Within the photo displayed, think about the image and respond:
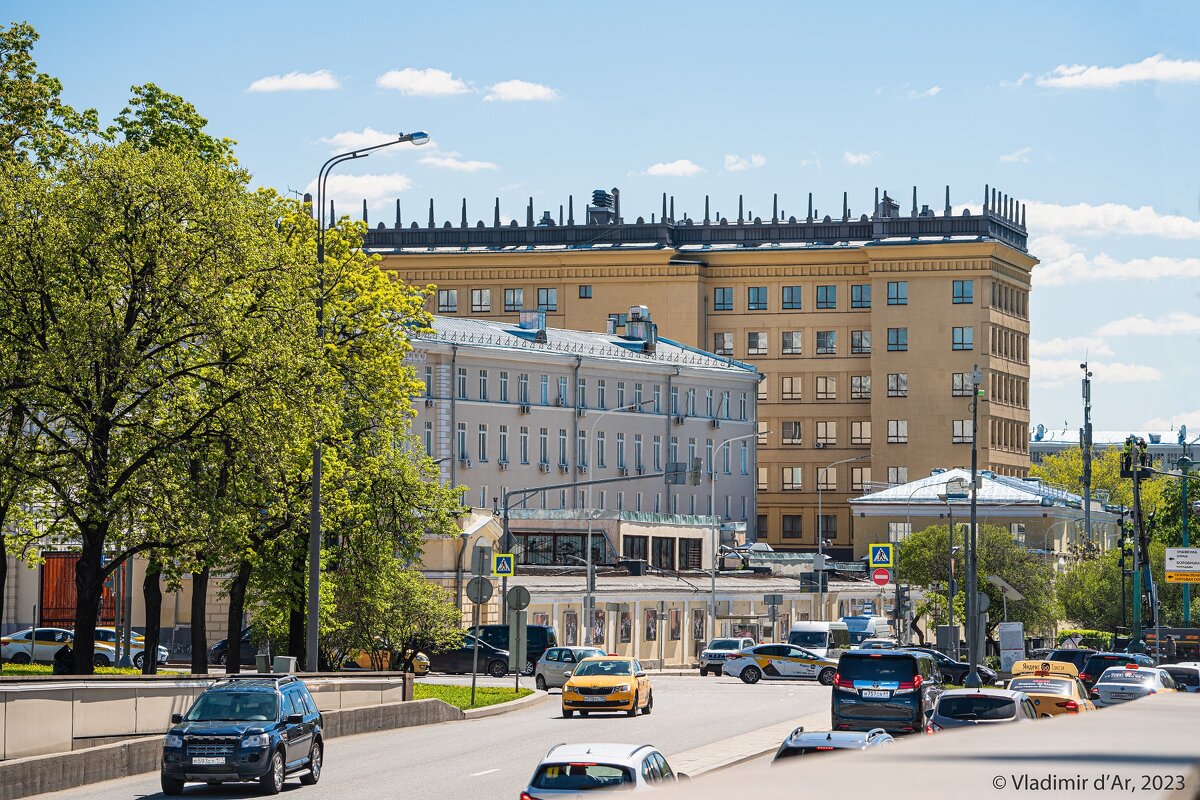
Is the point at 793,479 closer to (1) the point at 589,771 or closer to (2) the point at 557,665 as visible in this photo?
(2) the point at 557,665

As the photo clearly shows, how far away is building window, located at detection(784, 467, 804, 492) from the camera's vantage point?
14500 cm

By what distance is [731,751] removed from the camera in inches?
1177

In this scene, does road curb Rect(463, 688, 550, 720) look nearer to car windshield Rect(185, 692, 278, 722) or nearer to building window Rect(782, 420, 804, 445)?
car windshield Rect(185, 692, 278, 722)

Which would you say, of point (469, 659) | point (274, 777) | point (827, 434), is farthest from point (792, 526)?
point (274, 777)

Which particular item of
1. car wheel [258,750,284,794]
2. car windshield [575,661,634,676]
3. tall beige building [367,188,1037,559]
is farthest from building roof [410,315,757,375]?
car wheel [258,750,284,794]

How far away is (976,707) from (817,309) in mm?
119308

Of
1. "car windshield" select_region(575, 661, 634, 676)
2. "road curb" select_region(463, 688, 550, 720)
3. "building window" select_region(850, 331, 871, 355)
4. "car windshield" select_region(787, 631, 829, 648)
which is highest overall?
"building window" select_region(850, 331, 871, 355)

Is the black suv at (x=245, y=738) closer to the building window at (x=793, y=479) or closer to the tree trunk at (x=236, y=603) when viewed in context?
the tree trunk at (x=236, y=603)

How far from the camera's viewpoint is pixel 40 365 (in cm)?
3306

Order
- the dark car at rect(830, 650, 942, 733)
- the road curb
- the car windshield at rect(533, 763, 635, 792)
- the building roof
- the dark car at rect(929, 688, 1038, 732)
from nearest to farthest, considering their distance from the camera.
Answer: the car windshield at rect(533, 763, 635, 792) < the dark car at rect(929, 688, 1038, 732) < the dark car at rect(830, 650, 942, 733) < the road curb < the building roof

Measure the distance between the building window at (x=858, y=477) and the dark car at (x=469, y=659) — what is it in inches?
3308

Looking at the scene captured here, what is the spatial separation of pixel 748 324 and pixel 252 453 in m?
111

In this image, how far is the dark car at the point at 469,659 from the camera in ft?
204

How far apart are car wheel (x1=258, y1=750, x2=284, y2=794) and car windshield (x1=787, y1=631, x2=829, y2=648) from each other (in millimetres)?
45709
